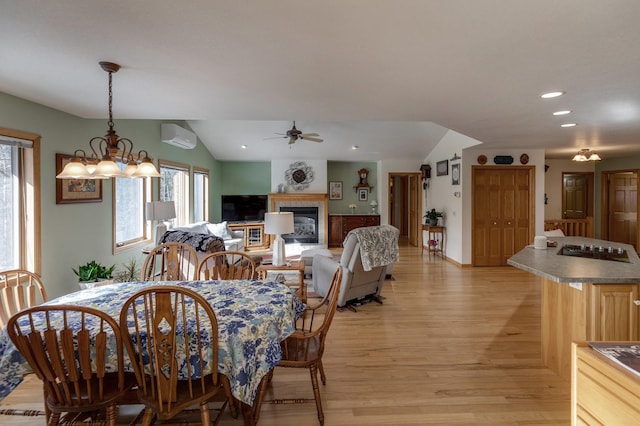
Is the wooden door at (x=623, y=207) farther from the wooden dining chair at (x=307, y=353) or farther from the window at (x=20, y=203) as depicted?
the window at (x=20, y=203)

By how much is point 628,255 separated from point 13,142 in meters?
5.33

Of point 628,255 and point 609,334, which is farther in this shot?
point 628,255

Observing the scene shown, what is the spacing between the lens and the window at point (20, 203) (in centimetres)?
306

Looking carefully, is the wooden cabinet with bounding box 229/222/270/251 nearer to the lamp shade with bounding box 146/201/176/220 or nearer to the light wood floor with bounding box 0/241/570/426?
the lamp shade with bounding box 146/201/176/220

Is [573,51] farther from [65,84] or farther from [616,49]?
[65,84]

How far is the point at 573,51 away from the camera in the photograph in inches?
80.7

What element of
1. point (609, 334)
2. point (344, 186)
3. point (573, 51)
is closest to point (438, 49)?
point (573, 51)

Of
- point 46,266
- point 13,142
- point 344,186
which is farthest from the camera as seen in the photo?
point 344,186

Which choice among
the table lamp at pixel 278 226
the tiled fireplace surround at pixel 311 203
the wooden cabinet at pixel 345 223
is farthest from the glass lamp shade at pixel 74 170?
the wooden cabinet at pixel 345 223

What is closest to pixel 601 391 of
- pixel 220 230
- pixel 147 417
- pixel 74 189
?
pixel 147 417

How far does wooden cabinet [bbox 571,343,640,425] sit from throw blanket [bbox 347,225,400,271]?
8.93 ft

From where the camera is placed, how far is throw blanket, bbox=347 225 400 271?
3.97m

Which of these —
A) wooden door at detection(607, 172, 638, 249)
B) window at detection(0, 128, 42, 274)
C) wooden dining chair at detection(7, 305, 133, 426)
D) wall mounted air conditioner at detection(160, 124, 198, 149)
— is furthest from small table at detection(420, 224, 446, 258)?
wooden dining chair at detection(7, 305, 133, 426)

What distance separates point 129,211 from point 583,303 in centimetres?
545
